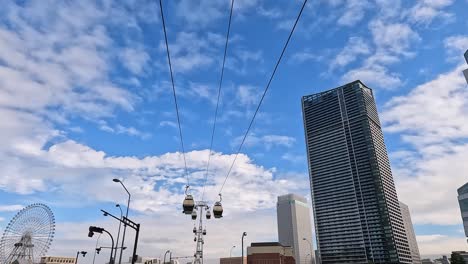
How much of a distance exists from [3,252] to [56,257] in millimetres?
135683

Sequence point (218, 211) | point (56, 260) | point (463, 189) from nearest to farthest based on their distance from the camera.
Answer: point (218, 211), point (463, 189), point (56, 260)

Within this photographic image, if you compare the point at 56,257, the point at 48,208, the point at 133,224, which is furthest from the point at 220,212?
the point at 56,257

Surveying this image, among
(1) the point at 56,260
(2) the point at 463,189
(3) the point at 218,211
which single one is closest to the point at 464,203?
(2) the point at 463,189

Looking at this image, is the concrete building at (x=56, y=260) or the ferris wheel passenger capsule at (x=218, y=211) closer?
the ferris wheel passenger capsule at (x=218, y=211)

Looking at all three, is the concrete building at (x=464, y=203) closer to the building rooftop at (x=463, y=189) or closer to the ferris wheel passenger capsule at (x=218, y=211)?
the building rooftop at (x=463, y=189)

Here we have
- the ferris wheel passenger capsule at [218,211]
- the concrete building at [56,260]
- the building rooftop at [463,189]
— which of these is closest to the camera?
the ferris wheel passenger capsule at [218,211]

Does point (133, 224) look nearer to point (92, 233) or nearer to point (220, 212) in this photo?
point (92, 233)

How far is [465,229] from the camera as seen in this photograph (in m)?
100

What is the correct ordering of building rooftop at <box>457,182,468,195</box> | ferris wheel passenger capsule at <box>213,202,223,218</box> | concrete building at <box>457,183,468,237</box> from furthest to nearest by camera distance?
1. building rooftop at <box>457,182,468,195</box>
2. concrete building at <box>457,183,468,237</box>
3. ferris wheel passenger capsule at <box>213,202,223,218</box>

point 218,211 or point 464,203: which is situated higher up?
point 464,203

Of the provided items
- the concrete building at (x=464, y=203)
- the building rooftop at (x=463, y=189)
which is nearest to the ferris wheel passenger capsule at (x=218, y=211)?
the concrete building at (x=464, y=203)

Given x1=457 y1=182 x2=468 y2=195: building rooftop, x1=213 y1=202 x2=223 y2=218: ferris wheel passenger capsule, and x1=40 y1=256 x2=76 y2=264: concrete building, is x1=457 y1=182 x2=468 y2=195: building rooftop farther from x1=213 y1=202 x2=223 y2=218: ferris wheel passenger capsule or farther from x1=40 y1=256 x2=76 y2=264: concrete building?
x1=40 y1=256 x2=76 y2=264: concrete building

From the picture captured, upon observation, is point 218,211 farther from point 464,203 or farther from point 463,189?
point 463,189

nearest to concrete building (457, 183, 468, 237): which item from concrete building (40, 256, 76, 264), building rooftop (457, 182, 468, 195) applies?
building rooftop (457, 182, 468, 195)
